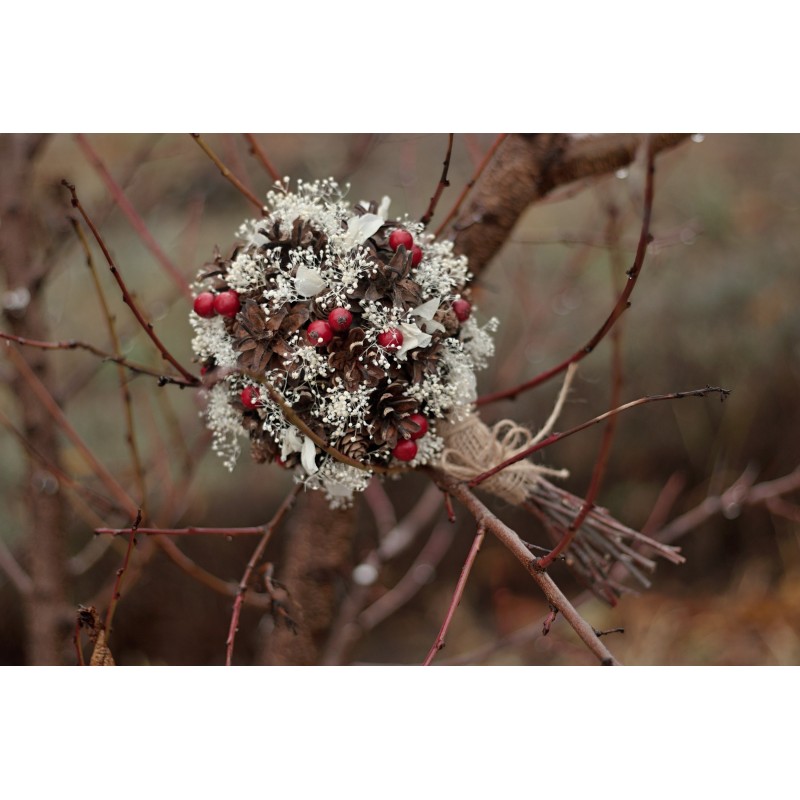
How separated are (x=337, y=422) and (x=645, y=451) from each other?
3.96 feet

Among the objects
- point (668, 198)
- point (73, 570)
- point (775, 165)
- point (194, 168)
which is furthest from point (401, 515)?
point (775, 165)

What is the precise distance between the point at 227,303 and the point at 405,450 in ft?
0.69

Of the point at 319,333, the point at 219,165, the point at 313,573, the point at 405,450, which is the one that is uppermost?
the point at 219,165

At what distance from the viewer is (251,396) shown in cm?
61

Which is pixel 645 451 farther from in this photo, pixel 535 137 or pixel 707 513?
pixel 535 137

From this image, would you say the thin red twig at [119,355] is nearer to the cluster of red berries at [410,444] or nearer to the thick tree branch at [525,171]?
the cluster of red berries at [410,444]

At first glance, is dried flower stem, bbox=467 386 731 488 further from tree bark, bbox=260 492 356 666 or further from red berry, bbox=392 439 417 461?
tree bark, bbox=260 492 356 666

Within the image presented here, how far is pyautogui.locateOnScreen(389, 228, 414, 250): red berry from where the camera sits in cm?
61

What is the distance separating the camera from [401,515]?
62.3 inches

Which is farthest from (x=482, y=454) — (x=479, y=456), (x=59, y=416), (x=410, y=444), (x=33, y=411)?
(x=33, y=411)

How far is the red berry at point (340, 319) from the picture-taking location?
0.58 m

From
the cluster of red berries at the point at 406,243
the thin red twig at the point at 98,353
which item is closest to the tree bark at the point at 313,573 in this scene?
the thin red twig at the point at 98,353

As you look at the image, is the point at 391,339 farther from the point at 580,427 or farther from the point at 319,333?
the point at 580,427

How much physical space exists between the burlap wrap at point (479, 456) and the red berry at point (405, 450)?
6 centimetres
